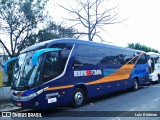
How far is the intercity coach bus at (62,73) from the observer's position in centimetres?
1038

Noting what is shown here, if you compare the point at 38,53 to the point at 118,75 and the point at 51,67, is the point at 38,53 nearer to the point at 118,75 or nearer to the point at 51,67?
the point at 51,67

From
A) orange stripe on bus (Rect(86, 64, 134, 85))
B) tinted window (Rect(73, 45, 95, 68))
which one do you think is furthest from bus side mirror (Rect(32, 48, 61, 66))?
orange stripe on bus (Rect(86, 64, 134, 85))

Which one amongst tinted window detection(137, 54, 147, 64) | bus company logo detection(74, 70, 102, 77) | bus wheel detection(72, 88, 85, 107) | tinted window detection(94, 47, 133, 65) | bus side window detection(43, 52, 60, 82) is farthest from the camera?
tinted window detection(137, 54, 147, 64)

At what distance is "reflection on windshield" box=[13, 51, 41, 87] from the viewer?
10445mm

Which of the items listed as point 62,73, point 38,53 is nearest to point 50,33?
point 62,73

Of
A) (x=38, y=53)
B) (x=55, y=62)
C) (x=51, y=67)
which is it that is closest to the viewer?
(x=38, y=53)

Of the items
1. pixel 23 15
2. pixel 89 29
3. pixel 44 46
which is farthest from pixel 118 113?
pixel 23 15

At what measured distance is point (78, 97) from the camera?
12289mm

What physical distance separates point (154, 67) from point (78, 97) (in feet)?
46.2

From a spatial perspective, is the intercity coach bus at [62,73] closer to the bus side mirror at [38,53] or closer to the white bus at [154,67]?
the bus side mirror at [38,53]

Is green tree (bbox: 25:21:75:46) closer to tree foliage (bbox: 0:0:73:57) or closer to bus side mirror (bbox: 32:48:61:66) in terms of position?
tree foliage (bbox: 0:0:73:57)

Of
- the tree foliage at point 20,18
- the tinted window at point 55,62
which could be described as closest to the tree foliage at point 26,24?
the tree foliage at point 20,18

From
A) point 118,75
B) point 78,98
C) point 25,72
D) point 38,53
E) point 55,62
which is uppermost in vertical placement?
point 38,53

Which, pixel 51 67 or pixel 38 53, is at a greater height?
pixel 38 53
